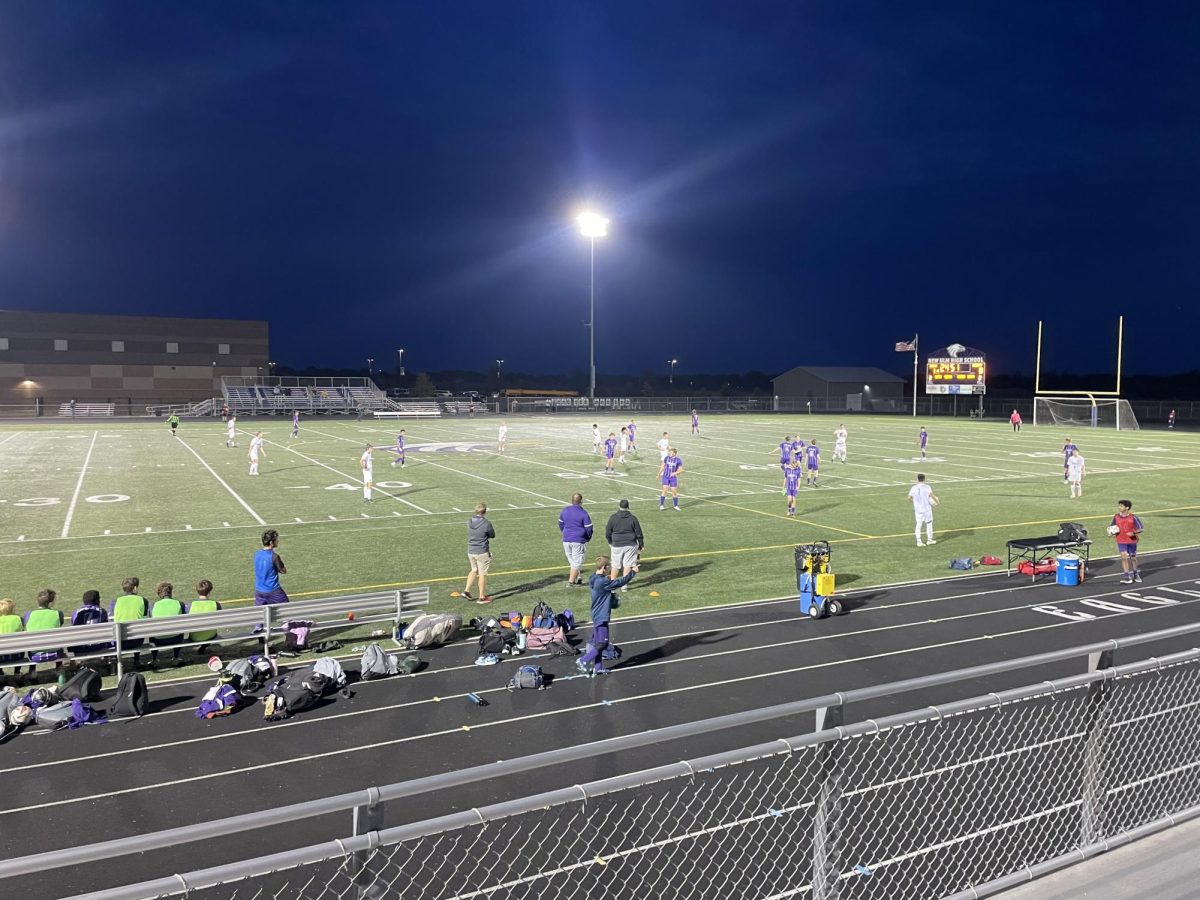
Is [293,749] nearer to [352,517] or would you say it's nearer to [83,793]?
[83,793]

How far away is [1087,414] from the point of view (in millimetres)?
76062

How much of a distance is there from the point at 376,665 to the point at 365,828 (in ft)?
25.7

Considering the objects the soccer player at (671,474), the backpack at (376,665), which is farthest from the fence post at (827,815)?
the soccer player at (671,474)

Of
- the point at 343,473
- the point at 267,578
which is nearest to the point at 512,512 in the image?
the point at 343,473

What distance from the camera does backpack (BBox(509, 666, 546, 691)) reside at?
Answer: 10359mm

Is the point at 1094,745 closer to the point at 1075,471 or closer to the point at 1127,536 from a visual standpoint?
the point at 1127,536

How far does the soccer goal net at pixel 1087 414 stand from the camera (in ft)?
229

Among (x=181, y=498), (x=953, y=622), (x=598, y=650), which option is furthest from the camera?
(x=181, y=498)

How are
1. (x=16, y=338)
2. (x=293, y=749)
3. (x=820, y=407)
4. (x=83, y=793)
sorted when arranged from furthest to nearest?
(x=820, y=407), (x=16, y=338), (x=293, y=749), (x=83, y=793)

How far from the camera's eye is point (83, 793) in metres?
7.70

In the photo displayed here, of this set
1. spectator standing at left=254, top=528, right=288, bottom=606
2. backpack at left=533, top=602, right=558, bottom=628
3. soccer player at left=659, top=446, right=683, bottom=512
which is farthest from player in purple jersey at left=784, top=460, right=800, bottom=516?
spectator standing at left=254, top=528, right=288, bottom=606

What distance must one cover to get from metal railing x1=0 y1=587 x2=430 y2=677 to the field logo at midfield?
3117cm

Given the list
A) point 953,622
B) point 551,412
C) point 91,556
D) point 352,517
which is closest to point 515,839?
point 953,622

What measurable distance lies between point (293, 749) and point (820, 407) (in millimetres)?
104976
